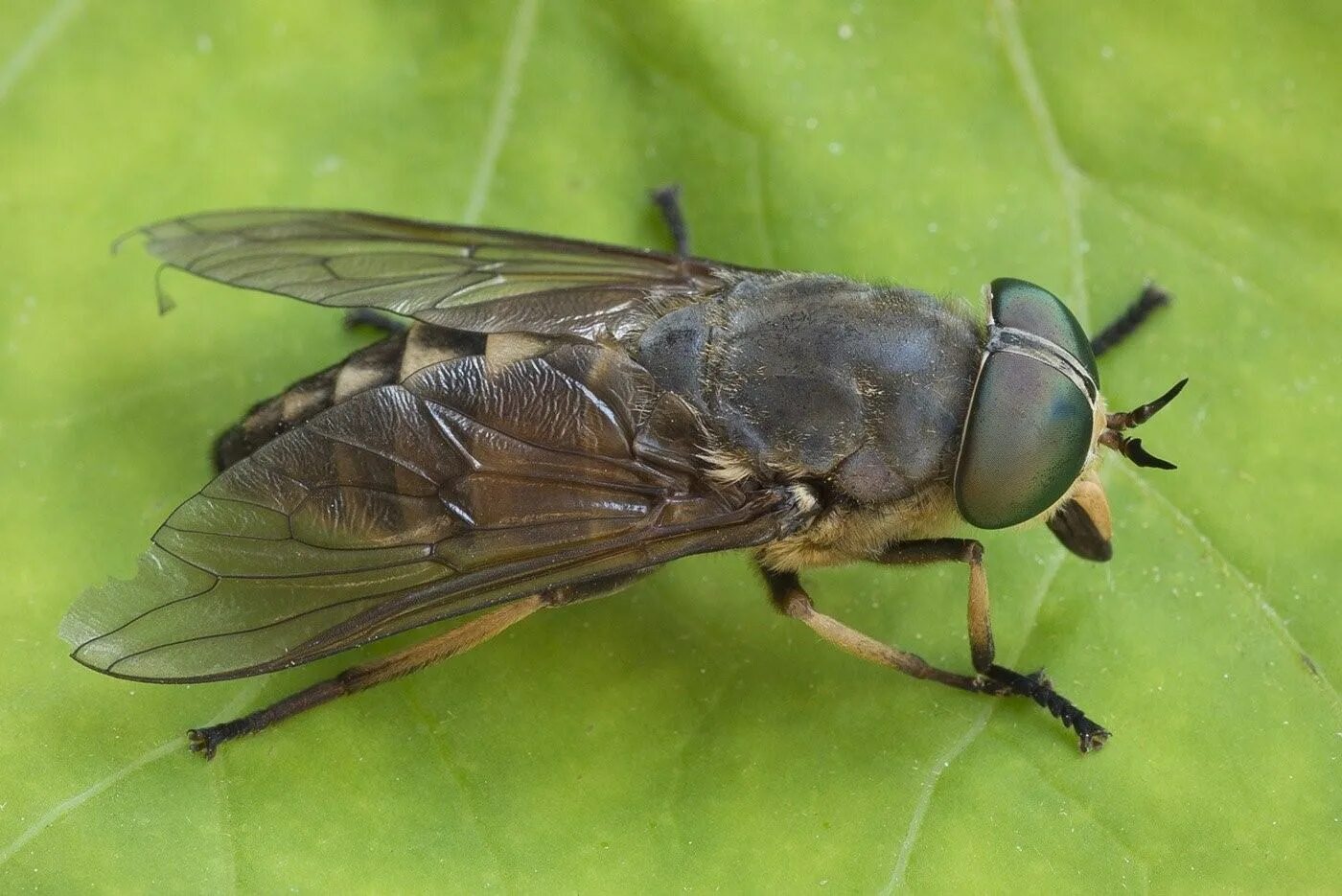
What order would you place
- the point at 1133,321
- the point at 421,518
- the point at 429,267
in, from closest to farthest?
the point at 421,518 → the point at 429,267 → the point at 1133,321

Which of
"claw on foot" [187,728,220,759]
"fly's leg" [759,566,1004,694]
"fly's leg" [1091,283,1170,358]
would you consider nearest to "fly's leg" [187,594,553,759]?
"claw on foot" [187,728,220,759]

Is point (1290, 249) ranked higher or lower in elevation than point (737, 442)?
higher

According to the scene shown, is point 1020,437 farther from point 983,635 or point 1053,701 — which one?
point 1053,701

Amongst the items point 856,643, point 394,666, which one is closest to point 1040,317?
point 856,643

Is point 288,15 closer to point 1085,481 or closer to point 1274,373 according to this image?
point 1085,481

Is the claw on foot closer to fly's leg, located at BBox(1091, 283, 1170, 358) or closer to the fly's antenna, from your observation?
the fly's antenna

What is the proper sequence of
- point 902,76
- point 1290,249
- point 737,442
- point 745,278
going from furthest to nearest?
point 902,76 < point 1290,249 < point 745,278 < point 737,442

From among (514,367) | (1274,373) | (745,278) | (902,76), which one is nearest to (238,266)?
(514,367)
